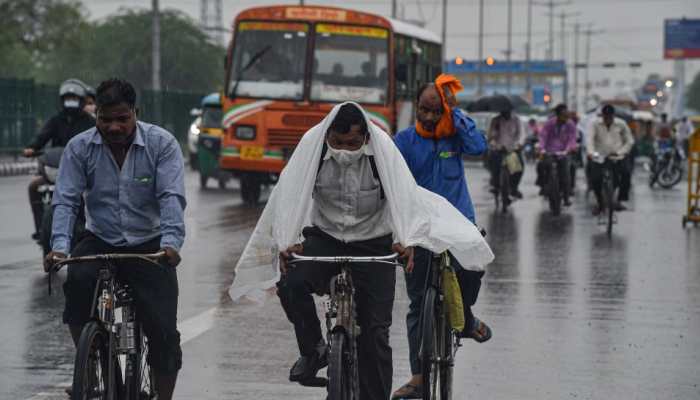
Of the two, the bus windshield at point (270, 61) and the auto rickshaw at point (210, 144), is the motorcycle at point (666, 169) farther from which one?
the bus windshield at point (270, 61)

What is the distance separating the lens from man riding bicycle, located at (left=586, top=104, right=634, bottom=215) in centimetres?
1898

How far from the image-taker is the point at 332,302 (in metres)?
6.42

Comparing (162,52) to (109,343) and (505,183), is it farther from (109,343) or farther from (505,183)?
(109,343)

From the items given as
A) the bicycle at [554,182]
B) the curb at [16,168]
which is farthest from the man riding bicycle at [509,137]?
the curb at [16,168]

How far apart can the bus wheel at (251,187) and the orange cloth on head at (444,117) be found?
53.1ft

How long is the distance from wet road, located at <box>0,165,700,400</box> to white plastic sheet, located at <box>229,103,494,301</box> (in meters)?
1.08

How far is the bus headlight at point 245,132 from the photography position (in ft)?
76.0

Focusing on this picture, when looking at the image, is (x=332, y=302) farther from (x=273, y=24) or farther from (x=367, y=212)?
(x=273, y=24)

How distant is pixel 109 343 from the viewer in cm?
601

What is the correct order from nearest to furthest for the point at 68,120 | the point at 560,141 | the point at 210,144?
the point at 68,120 < the point at 560,141 < the point at 210,144

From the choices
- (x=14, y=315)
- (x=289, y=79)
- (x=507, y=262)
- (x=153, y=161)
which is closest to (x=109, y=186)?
(x=153, y=161)

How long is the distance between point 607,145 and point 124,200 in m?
13.6

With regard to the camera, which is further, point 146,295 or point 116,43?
point 116,43

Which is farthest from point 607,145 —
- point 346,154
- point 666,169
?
point 666,169
